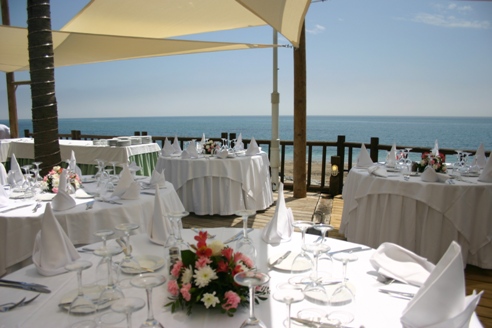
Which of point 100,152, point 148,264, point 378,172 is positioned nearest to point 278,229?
point 148,264

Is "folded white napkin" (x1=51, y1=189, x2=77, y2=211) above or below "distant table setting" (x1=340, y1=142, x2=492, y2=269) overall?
above

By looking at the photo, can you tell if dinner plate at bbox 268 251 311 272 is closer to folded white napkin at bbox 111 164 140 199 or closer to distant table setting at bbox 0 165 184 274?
distant table setting at bbox 0 165 184 274

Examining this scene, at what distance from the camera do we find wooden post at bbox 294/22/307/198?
670cm

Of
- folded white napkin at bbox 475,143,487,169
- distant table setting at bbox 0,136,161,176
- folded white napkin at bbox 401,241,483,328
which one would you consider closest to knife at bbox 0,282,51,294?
folded white napkin at bbox 401,241,483,328

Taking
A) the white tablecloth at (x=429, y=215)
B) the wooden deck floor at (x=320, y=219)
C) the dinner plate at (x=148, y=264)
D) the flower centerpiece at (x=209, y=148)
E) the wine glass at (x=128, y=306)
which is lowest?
the wooden deck floor at (x=320, y=219)

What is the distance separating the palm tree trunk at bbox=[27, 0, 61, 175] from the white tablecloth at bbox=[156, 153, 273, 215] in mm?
2283

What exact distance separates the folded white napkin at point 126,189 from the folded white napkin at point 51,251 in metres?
1.32

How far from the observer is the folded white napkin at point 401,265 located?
4.56 feet

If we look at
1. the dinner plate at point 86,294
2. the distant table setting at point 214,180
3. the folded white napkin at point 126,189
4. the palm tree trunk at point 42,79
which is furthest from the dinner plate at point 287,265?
the distant table setting at point 214,180

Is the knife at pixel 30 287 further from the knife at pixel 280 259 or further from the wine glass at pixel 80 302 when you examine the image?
the knife at pixel 280 259

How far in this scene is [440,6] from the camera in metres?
45.6

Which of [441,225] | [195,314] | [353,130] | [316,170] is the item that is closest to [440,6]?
[353,130]

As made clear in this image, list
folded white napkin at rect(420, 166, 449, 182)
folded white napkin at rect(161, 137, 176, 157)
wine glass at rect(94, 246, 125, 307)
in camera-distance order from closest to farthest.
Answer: wine glass at rect(94, 246, 125, 307) < folded white napkin at rect(420, 166, 449, 182) < folded white napkin at rect(161, 137, 176, 157)

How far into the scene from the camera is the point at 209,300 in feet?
3.36
